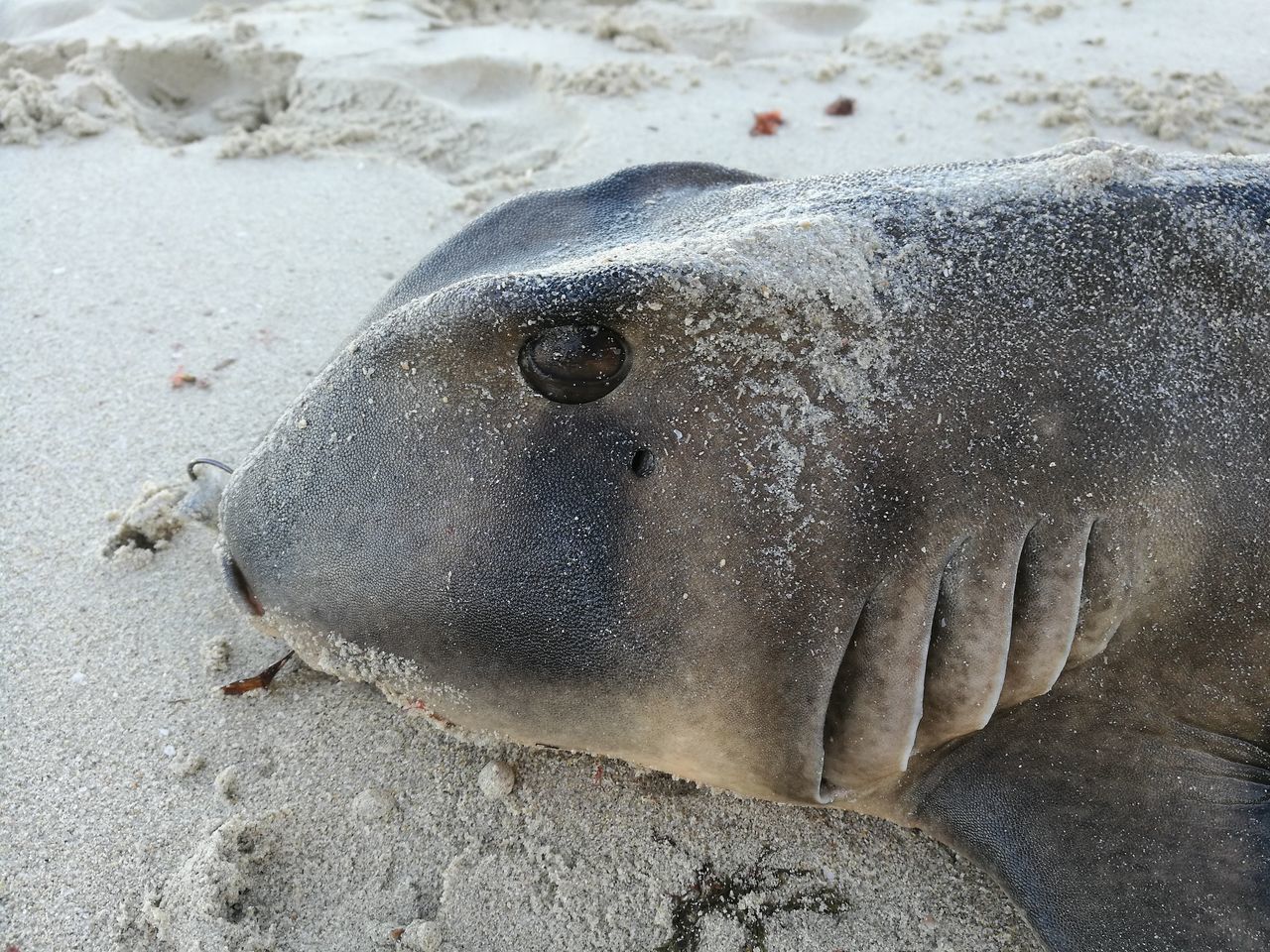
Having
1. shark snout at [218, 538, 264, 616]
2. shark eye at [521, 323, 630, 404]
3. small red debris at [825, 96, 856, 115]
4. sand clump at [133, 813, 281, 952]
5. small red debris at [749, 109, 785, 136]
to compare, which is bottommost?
sand clump at [133, 813, 281, 952]

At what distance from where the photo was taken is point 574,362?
66.3 inches

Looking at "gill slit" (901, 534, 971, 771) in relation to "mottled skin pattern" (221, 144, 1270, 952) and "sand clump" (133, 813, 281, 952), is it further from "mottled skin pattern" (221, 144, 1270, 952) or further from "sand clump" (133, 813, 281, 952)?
"sand clump" (133, 813, 281, 952)

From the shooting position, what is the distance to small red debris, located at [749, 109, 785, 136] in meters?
4.68

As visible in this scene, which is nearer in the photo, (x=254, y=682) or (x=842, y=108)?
(x=254, y=682)

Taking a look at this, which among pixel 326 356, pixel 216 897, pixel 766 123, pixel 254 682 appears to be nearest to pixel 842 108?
pixel 766 123

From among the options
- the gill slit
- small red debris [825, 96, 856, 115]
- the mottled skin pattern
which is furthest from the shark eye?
small red debris [825, 96, 856, 115]

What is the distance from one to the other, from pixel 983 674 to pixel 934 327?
0.60 meters

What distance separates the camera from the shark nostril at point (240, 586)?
193 cm

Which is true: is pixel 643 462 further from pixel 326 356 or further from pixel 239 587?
pixel 326 356

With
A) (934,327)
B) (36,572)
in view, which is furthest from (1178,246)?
(36,572)

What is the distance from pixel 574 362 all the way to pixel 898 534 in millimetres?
607

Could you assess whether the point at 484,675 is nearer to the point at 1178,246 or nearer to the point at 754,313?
the point at 754,313

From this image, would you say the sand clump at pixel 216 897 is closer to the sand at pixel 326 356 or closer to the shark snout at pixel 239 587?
the sand at pixel 326 356

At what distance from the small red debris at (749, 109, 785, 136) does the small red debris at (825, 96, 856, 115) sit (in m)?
0.25
